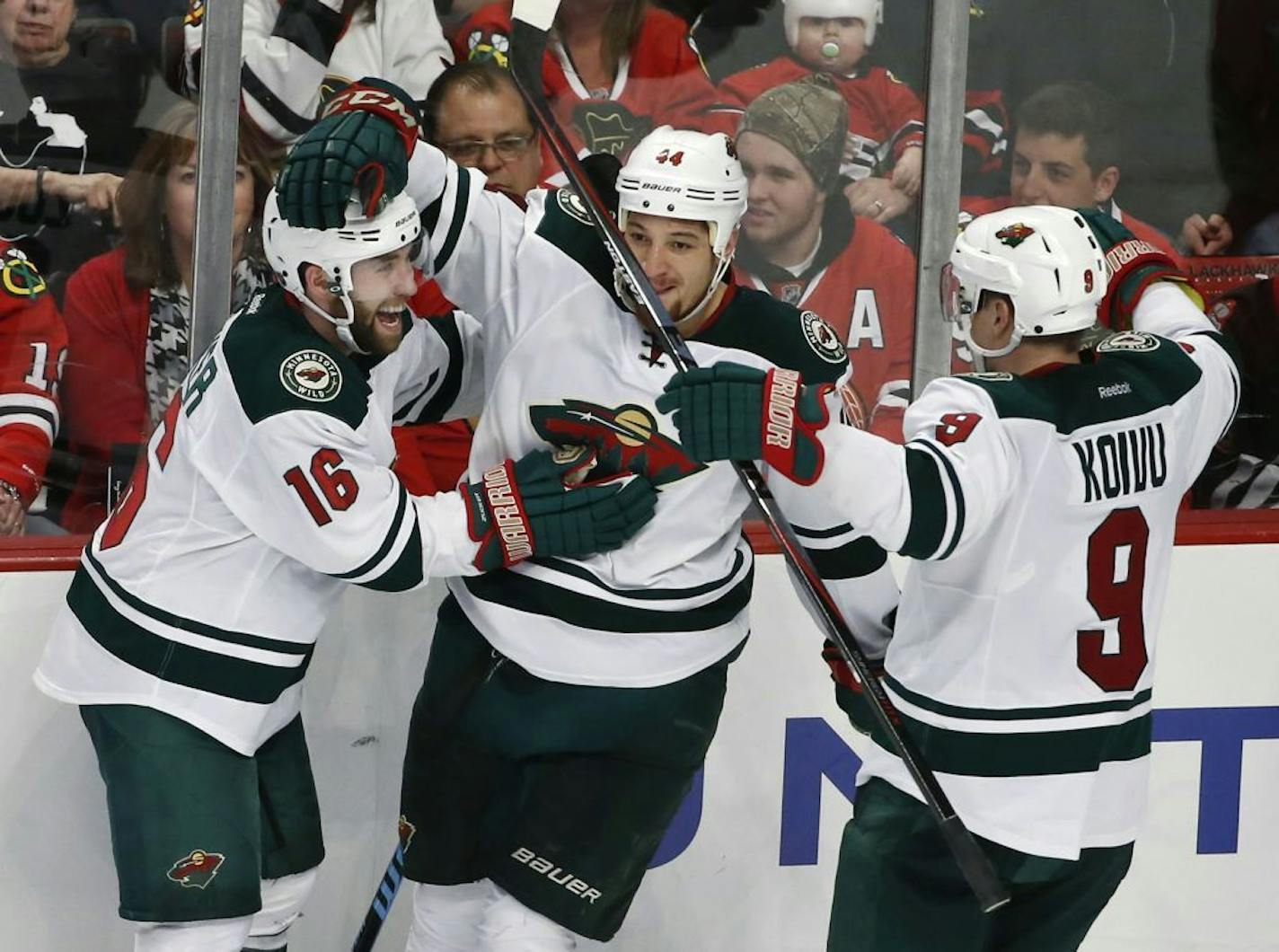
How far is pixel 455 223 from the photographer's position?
239 cm

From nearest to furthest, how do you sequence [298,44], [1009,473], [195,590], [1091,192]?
[1009,473]
[195,590]
[298,44]
[1091,192]

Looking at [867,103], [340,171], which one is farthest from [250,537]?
[867,103]

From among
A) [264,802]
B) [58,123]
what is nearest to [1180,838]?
[264,802]

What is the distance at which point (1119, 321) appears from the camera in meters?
2.51

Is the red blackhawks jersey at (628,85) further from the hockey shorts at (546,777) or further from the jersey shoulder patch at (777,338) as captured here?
the hockey shorts at (546,777)

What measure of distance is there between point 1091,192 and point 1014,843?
4.06ft

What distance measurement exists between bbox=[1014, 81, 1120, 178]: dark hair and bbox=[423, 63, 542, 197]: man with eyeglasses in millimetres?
795

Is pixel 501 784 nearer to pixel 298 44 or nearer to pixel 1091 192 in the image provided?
pixel 298 44

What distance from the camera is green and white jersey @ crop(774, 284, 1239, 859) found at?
201 cm

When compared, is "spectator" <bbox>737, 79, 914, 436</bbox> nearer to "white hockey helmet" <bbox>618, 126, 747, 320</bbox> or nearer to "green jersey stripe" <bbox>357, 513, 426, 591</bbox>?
"white hockey helmet" <bbox>618, 126, 747, 320</bbox>

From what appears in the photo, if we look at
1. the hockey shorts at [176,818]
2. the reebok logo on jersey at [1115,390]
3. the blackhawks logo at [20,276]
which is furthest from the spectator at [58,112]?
the reebok logo on jersey at [1115,390]

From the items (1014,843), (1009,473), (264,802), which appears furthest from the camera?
(264,802)

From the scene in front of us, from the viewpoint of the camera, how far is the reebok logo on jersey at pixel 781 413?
75.4 inches

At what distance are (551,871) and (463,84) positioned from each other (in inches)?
47.8
